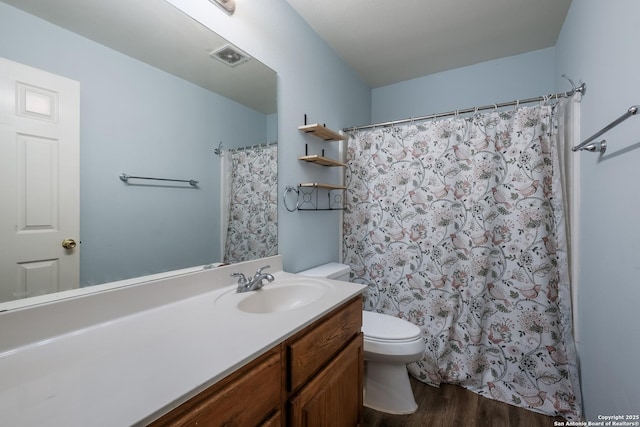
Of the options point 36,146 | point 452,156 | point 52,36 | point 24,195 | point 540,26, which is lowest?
point 24,195

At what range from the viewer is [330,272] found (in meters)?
1.83

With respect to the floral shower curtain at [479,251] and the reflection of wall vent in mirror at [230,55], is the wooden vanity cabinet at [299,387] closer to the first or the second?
the floral shower curtain at [479,251]

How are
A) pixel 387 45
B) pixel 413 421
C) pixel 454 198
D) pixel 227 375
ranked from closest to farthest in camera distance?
pixel 227 375, pixel 413 421, pixel 454 198, pixel 387 45

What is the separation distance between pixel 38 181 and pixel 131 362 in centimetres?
59

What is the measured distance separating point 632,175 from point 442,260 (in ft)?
3.44

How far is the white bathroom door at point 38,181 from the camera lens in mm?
730

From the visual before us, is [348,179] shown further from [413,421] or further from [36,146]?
[36,146]

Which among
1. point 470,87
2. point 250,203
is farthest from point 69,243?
point 470,87

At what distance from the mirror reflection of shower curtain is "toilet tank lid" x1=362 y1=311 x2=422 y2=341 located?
71 centimetres

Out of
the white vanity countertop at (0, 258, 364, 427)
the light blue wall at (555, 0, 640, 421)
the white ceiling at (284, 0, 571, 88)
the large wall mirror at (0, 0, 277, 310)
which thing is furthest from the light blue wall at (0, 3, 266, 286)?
the light blue wall at (555, 0, 640, 421)

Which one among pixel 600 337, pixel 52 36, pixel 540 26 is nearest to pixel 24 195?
pixel 52 36

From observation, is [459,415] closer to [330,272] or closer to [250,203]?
[330,272]

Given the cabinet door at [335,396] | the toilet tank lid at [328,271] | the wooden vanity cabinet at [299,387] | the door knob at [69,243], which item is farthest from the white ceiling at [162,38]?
the cabinet door at [335,396]

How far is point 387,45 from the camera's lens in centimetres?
208
